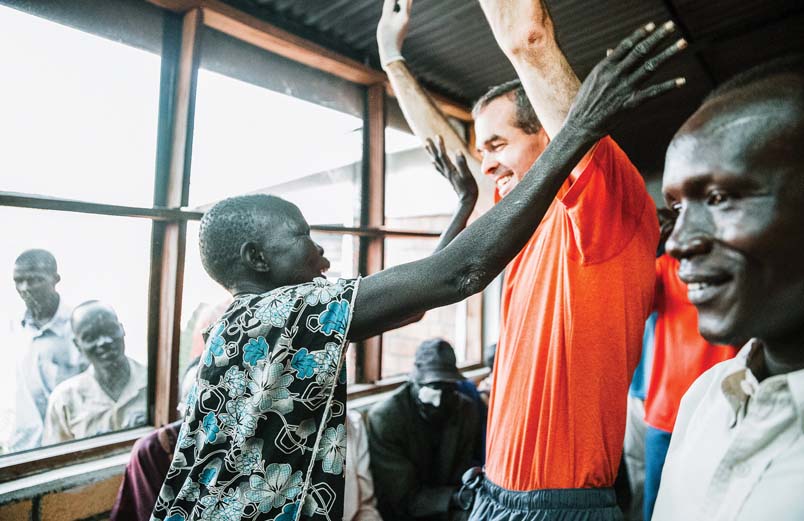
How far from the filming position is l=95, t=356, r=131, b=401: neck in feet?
8.58

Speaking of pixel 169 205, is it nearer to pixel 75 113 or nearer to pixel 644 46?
pixel 75 113

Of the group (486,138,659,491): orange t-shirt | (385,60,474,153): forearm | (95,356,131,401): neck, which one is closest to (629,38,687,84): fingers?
(486,138,659,491): orange t-shirt

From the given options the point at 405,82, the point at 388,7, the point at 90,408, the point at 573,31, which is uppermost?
the point at 573,31

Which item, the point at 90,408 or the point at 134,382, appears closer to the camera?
the point at 90,408

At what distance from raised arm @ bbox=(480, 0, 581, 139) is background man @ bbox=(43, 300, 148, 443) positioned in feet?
8.10

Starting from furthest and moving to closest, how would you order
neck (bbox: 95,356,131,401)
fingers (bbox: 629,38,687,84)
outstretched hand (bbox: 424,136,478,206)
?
neck (bbox: 95,356,131,401) → outstretched hand (bbox: 424,136,478,206) → fingers (bbox: 629,38,687,84)

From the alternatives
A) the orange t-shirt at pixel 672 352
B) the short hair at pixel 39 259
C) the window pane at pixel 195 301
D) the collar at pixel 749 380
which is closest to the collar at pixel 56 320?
the short hair at pixel 39 259

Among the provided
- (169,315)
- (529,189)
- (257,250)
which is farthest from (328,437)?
(169,315)

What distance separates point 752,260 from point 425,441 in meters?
2.93

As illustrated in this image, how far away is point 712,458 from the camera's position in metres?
0.80

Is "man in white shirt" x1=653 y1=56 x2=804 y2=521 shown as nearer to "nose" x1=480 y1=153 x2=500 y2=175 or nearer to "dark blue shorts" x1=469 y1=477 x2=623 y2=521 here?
"dark blue shorts" x1=469 y1=477 x2=623 y2=521

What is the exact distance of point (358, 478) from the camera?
307cm

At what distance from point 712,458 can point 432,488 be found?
271cm

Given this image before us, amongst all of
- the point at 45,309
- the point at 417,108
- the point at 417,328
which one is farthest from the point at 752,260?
the point at 417,328
